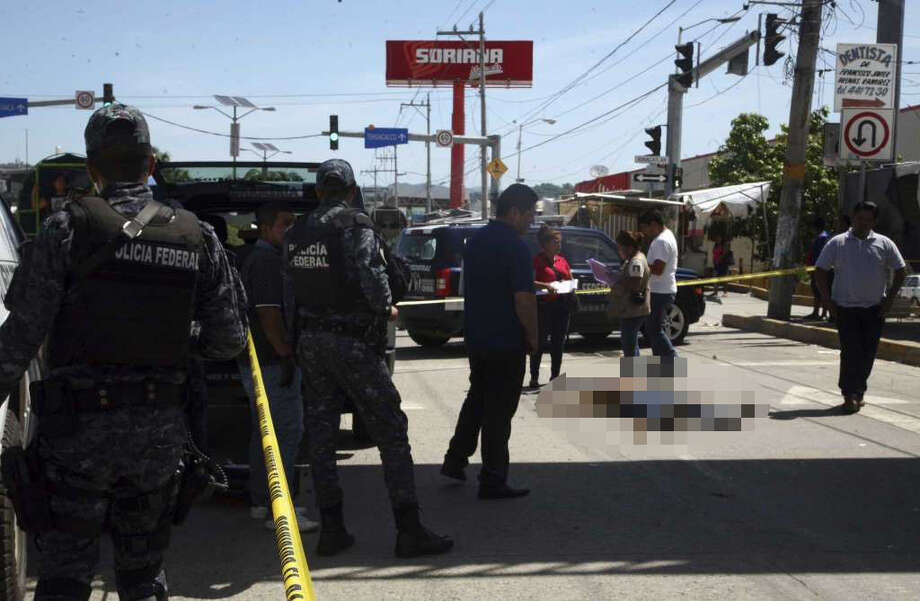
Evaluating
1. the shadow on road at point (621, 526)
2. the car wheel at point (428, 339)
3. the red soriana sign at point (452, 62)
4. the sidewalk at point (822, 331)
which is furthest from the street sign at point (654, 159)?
the red soriana sign at point (452, 62)

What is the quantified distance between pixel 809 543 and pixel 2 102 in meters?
34.8

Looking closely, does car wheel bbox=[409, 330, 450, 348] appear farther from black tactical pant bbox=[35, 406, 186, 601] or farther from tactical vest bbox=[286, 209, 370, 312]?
black tactical pant bbox=[35, 406, 186, 601]

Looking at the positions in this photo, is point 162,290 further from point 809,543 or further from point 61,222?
point 809,543

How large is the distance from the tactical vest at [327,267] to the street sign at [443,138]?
30563mm

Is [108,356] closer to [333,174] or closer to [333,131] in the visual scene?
[333,174]

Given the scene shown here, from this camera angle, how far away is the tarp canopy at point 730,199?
29.7 metres

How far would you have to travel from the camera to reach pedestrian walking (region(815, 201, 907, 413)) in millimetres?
9430

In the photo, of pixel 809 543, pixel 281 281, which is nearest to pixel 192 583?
pixel 281 281

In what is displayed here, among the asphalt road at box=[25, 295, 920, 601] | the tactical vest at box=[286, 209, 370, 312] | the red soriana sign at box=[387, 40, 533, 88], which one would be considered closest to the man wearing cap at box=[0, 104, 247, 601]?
the asphalt road at box=[25, 295, 920, 601]

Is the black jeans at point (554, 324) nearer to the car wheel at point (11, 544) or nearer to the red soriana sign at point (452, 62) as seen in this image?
the car wheel at point (11, 544)

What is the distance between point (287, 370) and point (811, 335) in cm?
1241

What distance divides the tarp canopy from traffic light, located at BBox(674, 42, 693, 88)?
571 centimetres

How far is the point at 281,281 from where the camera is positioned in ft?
19.7

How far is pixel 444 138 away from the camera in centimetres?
3581
